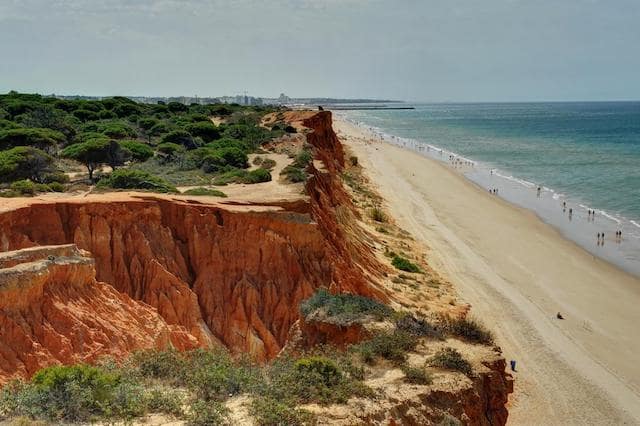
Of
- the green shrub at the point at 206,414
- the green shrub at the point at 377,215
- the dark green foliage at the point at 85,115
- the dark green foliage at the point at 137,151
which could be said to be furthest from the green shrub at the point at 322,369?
the dark green foliage at the point at 85,115

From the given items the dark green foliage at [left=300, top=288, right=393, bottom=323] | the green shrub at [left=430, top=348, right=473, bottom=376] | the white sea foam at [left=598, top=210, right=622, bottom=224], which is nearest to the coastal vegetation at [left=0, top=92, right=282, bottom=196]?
the dark green foliage at [left=300, top=288, right=393, bottom=323]

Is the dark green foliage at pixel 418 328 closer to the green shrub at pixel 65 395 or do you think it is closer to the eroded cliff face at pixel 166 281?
the eroded cliff face at pixel 166 281

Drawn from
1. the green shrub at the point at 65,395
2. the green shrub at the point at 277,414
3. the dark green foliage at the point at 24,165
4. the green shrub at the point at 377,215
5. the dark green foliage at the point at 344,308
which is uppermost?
the dark green foliage at the point at 24,165

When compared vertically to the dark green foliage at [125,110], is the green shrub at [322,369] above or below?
below

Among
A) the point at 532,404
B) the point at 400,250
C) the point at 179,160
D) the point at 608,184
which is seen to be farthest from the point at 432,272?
the point at 608,184

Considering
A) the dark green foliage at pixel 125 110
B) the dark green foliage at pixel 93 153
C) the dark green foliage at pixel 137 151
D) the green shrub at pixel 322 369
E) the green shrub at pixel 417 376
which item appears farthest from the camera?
the dark green foliage at pixel 125 110
